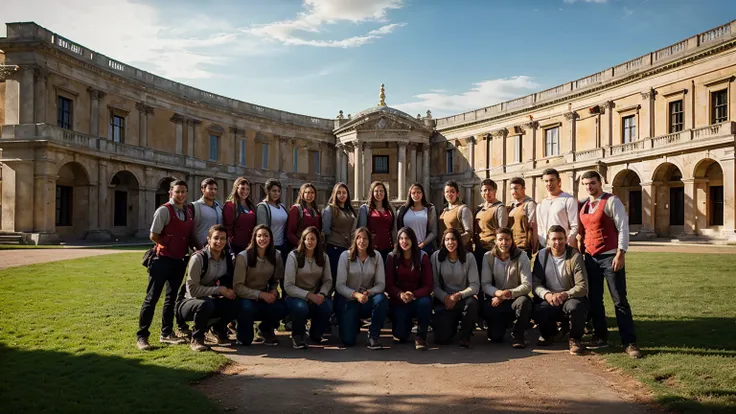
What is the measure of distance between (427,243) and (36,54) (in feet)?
84.8

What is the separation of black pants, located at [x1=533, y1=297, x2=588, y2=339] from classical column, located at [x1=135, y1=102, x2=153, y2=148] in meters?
31.2

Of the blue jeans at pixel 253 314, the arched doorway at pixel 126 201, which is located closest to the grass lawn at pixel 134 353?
the blue jeans at pixel 253 314

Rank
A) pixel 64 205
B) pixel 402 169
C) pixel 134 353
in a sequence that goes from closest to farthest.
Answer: pixel 134 353, pixel 64 205, pixel 402 169

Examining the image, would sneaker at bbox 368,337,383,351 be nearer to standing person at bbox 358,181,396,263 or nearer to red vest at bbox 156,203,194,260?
standing person at bbox 358,181,396,263

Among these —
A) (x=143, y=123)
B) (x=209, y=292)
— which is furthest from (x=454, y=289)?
(x=143, y=123)

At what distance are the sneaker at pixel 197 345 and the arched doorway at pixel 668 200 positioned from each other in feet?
99.1

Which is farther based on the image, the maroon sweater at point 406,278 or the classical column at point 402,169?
the classical column at point 402,169

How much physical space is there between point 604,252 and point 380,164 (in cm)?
4144

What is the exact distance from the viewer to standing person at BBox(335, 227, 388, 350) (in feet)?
23.5

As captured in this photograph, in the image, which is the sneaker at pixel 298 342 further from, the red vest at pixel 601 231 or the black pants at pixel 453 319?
the red vest at pixel 601 231

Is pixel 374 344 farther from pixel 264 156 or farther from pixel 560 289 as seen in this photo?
pixel 264 156

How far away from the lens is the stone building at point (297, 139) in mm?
25094

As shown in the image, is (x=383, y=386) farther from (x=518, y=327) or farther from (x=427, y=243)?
(x=427, y=243)

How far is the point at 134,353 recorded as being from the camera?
6.29 m
